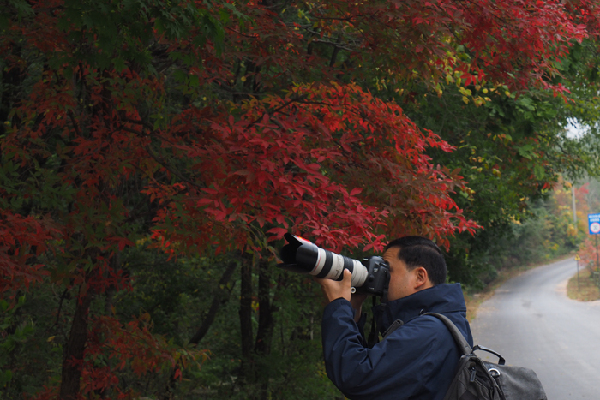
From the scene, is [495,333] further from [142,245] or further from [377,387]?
[377,387]

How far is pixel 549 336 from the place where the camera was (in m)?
17.1

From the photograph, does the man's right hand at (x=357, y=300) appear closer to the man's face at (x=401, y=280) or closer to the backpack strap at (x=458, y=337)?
the man's face at (x=401, y=280)

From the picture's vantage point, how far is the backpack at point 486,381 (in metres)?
1.65

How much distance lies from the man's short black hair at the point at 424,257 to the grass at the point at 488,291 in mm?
19744

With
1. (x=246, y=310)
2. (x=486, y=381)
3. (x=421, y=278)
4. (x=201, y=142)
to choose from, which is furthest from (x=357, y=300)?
(x=246, y=310)

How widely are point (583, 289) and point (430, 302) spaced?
3515 cm

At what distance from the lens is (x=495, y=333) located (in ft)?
61.2

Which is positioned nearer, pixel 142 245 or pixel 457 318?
pixel 457 318

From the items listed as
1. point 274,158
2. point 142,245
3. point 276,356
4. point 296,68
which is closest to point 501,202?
point 276,356

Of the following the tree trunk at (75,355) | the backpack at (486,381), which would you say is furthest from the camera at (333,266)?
the tree trunk at (75,355)

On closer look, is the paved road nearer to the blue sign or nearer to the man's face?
the blue sign

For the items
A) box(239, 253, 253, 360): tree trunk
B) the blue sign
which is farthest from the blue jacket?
the blue sign

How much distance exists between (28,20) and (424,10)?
8.85 ft

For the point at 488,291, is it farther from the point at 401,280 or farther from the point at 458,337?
the point at 458,337
